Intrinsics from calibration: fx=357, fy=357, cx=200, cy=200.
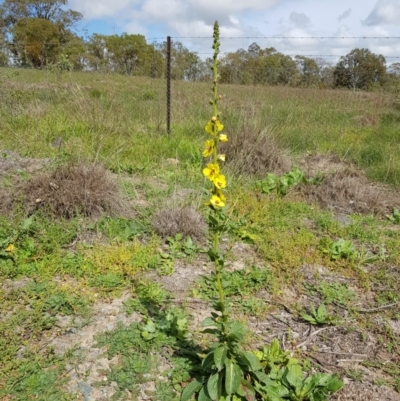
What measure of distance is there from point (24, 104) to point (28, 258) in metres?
4.61

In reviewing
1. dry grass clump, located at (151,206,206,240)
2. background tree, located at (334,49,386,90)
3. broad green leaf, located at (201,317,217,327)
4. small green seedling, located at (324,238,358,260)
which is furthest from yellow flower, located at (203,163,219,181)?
background tree, located at (334,49,386,90)

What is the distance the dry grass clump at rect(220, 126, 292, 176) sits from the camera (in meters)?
4.74

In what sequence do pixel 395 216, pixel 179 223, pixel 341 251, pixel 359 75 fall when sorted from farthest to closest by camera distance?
pixel 359 75
pixel 395 216
pixel 179 223
pixel 341 251

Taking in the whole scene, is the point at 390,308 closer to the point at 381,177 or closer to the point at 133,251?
the point at 133,251

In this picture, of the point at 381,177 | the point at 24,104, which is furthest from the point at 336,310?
the point at 24,104

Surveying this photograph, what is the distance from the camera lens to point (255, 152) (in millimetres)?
4836

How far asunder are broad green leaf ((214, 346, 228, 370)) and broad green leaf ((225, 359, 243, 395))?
0.14ft

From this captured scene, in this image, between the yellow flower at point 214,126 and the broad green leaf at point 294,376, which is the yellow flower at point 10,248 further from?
the broad green leaf at point 294,376

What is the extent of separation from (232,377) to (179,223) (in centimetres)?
174

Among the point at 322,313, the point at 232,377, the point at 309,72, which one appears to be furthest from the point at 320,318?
the point at 309,72

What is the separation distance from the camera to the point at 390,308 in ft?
8.18

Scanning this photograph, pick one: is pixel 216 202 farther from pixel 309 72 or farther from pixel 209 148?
pixel 309 72

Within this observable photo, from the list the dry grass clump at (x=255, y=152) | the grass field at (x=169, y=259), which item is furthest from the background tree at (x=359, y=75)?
the dry grass clump at (x=255, y=152)

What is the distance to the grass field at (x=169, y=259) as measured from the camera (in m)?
1.95
